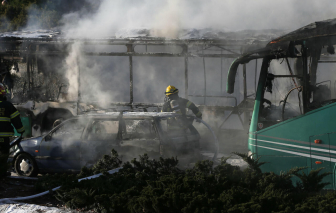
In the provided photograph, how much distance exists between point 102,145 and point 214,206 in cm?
379

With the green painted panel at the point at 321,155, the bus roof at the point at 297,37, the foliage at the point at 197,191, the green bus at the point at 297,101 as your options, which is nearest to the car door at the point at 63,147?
the foliage at the point at 197,191

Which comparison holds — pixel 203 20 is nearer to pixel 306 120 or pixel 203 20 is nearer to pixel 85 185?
pixel 306 120

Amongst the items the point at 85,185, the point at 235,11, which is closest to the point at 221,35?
the point at 235,11

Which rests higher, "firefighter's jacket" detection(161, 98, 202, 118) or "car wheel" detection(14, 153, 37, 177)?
"firefighter's jacket" detection(161, 98, 202, 118)

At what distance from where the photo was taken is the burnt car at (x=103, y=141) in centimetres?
723

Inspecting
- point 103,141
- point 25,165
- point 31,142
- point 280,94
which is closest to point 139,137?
point 103,141

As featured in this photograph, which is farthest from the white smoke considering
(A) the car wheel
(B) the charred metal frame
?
(A) the car wheel

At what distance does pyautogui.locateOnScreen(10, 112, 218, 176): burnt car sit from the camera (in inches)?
285

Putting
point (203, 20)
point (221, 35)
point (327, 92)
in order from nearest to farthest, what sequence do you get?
point (327, 92) < point (221, 35) < point (203, 20)

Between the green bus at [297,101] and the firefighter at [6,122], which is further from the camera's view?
the firefighter at [6,122]

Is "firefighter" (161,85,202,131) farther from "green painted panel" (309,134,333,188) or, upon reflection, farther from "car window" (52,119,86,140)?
"green painted panel" (309,134,333,188)

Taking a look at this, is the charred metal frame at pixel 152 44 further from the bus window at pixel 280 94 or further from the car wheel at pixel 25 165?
the bus window at pixel 280 94

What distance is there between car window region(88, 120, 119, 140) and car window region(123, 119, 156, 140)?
0.23 meters

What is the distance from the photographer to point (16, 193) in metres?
6.10
